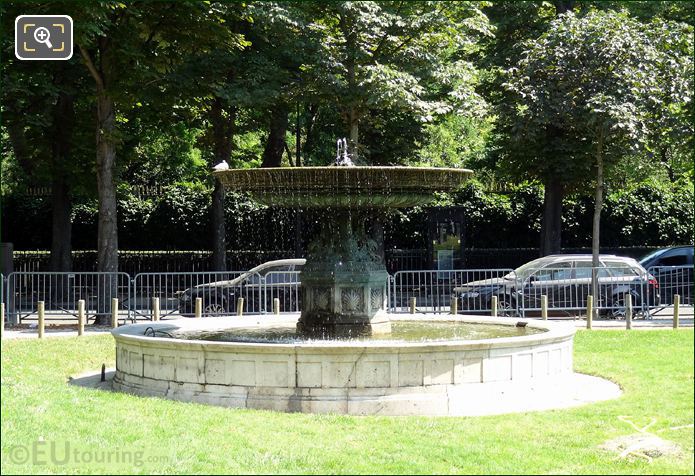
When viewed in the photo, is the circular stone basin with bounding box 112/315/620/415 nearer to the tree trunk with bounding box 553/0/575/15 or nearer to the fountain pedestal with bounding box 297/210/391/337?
the fountain pedestal with bounding box 297/210/391/337

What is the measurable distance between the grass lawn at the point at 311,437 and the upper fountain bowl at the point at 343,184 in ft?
10.5

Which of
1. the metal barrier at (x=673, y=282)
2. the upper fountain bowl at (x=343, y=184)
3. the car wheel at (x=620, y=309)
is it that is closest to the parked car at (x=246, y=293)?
the car wheel at (x=620, y=309)

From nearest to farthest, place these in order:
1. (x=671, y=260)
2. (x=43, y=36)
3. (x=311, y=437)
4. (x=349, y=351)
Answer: (x=43, y=36) < (x=311, y=437) < (x=349, y=351) < (x=671, y=260)

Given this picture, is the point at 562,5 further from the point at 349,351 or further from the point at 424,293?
the point at 349,351

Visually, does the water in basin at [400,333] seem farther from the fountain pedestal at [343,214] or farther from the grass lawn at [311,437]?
the grass lawn at [311,437]

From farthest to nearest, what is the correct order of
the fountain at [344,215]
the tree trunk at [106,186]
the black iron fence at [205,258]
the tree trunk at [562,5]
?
1. the black iron fence at [205,258]
2. the tree trunk at [562,5]
3. the tree trunk at [106,186]
4. the fountain at [344,215]

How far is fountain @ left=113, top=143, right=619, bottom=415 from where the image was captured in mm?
10547

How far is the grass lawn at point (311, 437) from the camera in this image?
7637 mm

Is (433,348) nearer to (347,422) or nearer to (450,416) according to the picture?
(450,416)

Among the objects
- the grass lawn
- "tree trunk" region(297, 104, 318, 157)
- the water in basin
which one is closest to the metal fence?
the water in basin

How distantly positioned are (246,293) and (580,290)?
25.8 ft

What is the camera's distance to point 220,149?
27.0 meters

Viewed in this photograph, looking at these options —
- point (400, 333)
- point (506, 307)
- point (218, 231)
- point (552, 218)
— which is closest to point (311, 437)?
point (400, 333)

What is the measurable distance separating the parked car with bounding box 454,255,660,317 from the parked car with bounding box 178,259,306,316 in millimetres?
4031
